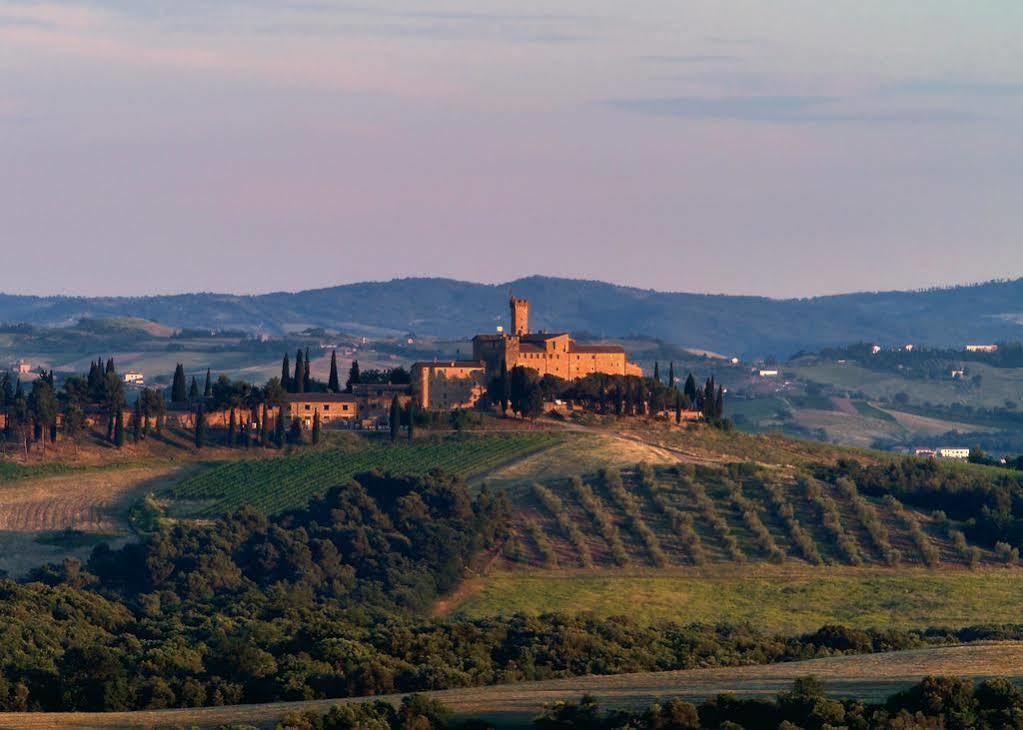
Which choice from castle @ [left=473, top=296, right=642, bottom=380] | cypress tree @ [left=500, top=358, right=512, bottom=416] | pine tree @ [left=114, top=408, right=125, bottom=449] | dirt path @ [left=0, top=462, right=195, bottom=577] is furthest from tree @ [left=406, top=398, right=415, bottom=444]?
pine tree @ [left=114, top=408, right=125, bottom=449]

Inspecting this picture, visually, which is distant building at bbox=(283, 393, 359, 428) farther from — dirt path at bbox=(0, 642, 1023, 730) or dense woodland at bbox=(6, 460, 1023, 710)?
dirt path at bbox=(0, 642, 1023, 730)

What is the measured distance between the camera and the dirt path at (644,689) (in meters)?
49.6

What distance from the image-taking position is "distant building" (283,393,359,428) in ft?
450

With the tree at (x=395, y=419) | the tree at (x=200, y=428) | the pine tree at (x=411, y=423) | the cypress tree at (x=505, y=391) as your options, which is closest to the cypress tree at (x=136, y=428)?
the tree at (x=200, y=428)

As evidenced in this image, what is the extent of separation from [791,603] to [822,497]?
18126 mm

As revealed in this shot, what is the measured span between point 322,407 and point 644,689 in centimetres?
8783

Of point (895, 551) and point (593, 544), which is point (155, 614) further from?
point (895, 551)

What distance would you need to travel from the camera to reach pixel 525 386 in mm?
134750

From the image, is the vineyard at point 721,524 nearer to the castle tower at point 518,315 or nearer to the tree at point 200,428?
the tree at point 200,428

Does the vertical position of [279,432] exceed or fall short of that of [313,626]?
it exceeds it

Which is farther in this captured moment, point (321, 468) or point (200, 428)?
point (200, 428)

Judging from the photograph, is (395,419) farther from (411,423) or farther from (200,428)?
(200,428)

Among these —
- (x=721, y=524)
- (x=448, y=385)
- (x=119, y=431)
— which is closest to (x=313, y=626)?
(x=721, y=524)

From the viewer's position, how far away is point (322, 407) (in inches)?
5438
